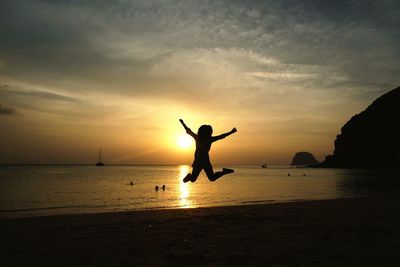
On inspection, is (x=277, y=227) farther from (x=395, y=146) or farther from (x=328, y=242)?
(x=395, y=146)

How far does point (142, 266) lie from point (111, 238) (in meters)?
3.77

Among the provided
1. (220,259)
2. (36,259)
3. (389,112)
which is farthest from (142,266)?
(389,112)

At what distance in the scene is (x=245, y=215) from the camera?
16328mm

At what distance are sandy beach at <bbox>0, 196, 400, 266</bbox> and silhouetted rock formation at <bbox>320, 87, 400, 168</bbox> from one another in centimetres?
15422

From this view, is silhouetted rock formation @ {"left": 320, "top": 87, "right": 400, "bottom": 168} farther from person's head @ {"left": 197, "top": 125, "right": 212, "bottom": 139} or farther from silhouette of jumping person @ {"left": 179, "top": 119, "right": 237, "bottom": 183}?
person's head @ {"left": 197, "top": 125, "right": 212, "bottom": 139}

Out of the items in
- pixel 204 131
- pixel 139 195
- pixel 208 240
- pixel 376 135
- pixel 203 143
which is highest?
pixel 376 135

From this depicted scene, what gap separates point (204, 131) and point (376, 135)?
6599 inches

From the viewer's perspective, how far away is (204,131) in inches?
373

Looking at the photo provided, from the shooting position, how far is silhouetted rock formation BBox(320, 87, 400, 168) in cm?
14950

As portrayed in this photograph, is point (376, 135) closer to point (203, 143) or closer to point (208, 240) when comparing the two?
point (208, 240)

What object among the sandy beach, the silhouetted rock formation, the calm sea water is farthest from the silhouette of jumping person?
the silhouetted rock formation

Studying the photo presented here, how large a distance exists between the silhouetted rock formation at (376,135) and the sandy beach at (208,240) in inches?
6072

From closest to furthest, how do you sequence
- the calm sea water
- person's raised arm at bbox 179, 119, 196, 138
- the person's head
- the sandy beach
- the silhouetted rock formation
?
the sandy beach, the person's head, person's raised arm at bbox 179, 119, 196, 138, the calm sea water, the silhouetted rock formation

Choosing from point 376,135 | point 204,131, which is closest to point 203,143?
point 204,131
